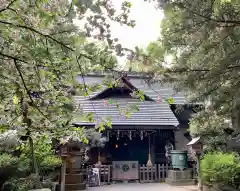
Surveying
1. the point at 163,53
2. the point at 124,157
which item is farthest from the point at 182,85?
the point at 124,157

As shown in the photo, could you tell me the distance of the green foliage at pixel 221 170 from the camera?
758 cm

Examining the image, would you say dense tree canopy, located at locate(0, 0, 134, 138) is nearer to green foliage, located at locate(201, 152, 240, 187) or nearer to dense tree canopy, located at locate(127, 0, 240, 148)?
dense tree canopy, located at locate(127, 0, 240, 148)

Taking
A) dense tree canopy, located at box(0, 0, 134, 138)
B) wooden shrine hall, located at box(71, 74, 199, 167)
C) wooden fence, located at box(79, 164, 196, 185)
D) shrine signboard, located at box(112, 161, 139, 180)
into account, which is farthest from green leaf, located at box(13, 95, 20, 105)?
wooden shrine hall, located at box(71, 74, 199, 167)

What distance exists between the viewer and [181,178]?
10750 mm

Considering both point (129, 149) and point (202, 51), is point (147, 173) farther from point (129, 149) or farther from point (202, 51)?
point (202, 51)

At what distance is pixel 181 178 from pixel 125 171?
8.17ft

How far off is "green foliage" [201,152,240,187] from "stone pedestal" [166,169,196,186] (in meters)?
1.97

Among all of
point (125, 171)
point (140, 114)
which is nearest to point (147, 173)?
point (125, 171)

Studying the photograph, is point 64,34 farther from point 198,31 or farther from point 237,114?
point 237,114

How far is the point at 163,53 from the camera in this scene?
229 inches

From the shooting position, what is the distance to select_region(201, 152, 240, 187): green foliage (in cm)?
758

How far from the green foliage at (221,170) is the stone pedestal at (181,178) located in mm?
1970

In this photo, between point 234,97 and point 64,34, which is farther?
point 234,97

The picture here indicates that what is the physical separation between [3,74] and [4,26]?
474 mm
